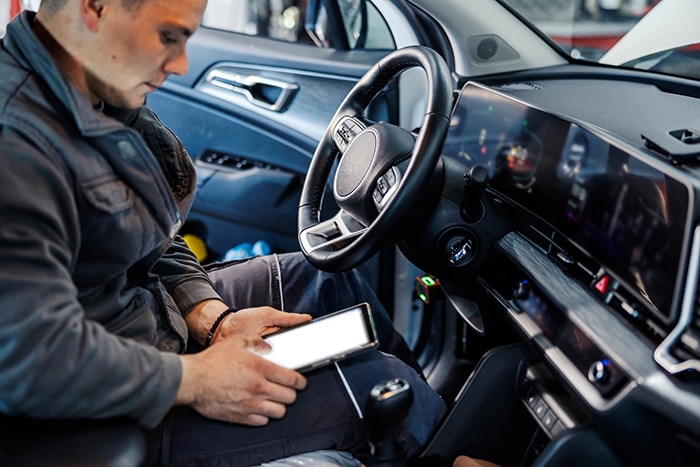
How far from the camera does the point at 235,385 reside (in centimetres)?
106

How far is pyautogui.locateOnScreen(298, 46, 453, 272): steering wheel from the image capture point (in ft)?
4.00

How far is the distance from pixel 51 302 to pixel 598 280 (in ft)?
2.68

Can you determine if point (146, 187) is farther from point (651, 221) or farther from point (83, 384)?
point (651, 221)

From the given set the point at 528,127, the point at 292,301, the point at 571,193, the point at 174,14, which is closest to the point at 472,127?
the point at 528,127

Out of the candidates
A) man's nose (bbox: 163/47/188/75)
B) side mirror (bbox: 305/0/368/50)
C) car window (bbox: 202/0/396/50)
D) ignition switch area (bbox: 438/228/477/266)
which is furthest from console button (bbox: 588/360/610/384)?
side mirror (bbox: 305/0/368/50)

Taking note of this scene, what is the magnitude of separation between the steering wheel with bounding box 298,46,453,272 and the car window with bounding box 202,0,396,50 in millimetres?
491

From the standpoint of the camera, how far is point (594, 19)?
322 cm

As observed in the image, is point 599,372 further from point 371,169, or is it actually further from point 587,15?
point 587,15

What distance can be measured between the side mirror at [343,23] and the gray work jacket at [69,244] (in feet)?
3.94

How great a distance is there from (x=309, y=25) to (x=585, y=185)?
4.11 feet

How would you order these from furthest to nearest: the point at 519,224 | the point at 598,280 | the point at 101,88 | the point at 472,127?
the point at 472,127, the point at 519,224, the point at 598,280, the point at 101,88

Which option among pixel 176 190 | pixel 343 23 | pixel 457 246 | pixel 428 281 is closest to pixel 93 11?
pixel 176 190

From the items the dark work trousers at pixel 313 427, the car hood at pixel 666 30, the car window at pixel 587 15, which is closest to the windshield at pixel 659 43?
the car hood at pixel 666 30

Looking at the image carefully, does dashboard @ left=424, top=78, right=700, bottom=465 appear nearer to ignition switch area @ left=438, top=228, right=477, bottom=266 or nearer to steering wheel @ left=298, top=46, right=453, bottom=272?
ignition switch area @ left=438, top=228, right=477, bottom=266
